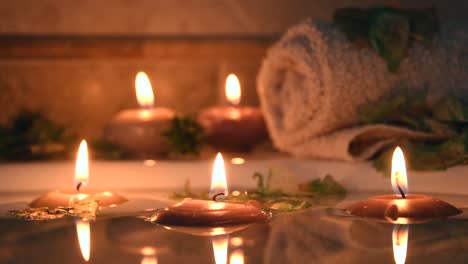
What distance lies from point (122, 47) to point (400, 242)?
1.11m

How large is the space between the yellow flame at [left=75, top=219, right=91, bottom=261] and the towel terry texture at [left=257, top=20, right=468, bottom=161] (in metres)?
0.56

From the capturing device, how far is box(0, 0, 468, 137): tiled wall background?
1800mm

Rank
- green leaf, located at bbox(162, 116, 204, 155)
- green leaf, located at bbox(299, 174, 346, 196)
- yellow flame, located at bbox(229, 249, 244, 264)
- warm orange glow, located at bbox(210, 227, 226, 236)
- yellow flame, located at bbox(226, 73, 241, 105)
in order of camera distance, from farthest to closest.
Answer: yellow flame, located at bbox(226, 73, 241, 105) → green leaf, located at bbox(162, 116, 204, 155) → green leaf, located at bbox(299, 174, 346, 196) → warm orange glow, located at bbox(210, 227, 226, 236) → yellow flame, located at bbox(229, 249, 244, 264)

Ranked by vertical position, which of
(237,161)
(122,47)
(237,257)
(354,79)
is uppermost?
(122,47)

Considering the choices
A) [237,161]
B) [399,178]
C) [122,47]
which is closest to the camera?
[399,178]

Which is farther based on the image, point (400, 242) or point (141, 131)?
point (141, 131)

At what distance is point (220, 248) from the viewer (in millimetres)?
873

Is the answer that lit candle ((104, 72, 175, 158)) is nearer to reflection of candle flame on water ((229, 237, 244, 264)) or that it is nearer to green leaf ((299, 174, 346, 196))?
green leaf ((299, 174, 346, 196))

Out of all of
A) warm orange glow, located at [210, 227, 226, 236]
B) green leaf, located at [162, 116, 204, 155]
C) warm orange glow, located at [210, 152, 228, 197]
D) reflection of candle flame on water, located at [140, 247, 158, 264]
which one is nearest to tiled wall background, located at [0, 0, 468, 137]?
green leaf, located at [162, 116, 204, 155]

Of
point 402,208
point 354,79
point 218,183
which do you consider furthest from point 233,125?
point 402,208

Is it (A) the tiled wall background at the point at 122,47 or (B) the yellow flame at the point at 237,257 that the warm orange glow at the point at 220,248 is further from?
(A) the tiled wall background at the point at 122,47

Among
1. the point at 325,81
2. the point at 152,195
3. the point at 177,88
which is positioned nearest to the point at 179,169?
the point at 152,195

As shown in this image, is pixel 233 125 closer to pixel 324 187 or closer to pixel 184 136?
pixel 184 136

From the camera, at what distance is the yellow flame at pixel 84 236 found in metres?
0.88
